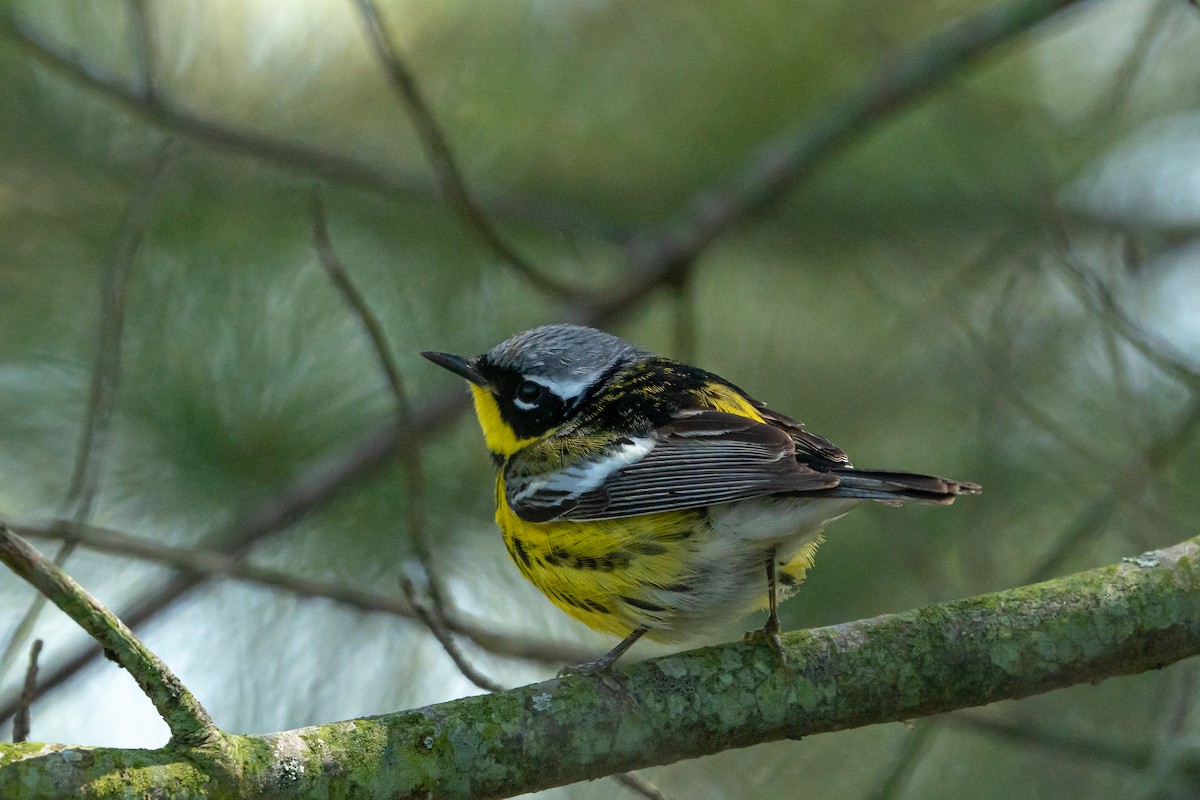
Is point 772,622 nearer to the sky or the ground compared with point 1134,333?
nearer to the ground

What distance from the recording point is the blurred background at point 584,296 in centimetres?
430

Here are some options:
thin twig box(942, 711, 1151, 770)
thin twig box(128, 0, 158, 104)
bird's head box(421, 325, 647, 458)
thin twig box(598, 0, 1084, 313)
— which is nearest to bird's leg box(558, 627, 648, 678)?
bird's head box(421, 325, 647, 458)

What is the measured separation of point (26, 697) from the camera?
7.49ft

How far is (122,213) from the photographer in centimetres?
462

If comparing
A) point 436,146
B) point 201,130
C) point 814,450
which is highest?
point 201,130

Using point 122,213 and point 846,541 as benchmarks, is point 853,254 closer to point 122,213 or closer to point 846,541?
point 846,541

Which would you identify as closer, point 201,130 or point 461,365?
point 461,365

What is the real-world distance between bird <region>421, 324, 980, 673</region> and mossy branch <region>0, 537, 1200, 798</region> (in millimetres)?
122

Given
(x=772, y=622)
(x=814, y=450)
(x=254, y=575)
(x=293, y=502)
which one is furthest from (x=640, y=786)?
(x=293, y=502)

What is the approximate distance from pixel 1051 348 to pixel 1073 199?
2.14ft

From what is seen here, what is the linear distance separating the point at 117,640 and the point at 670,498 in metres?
1.44

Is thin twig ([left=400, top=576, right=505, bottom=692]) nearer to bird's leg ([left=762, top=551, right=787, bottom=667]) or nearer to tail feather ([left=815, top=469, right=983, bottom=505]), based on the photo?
bird's leg ([left=762, top=551, right=787, bottom=667])

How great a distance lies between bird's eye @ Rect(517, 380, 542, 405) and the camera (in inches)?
147

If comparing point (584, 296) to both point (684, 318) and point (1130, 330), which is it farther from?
point (1130, 330)
